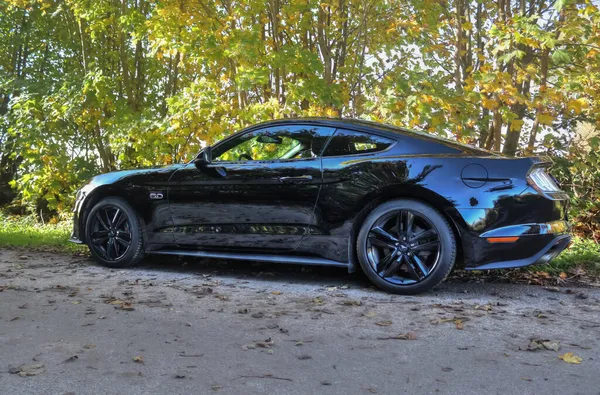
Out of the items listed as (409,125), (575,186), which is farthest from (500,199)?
(575,186)

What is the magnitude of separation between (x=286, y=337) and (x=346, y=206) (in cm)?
171

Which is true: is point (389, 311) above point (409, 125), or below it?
below

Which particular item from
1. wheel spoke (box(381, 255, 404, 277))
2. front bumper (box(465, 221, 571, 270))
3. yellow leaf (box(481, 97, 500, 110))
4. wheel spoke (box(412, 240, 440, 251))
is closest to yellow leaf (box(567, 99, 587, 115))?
yellow leaf (box(481, 97, 500, 110))

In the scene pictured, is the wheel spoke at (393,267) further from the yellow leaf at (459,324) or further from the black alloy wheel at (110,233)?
A: the black alloy wheel at (110,233)

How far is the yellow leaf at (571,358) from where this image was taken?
121 inches

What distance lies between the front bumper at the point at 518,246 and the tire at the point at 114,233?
3.33m

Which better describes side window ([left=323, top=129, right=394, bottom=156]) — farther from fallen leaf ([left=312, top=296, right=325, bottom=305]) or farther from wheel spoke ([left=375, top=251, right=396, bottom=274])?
fallen leaf ([left=312, top=296, right=325, bottom=305])

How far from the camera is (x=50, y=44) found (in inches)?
733

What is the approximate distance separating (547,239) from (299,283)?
2130 mm

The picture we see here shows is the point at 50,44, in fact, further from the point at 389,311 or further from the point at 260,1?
the point at 389,311

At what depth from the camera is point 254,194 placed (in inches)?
212

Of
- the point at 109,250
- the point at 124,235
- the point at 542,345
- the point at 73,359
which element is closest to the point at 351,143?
the point at 542,345

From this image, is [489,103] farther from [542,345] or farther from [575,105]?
[542,345]

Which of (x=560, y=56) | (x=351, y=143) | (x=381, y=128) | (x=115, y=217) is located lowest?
(x=115, y=217)
